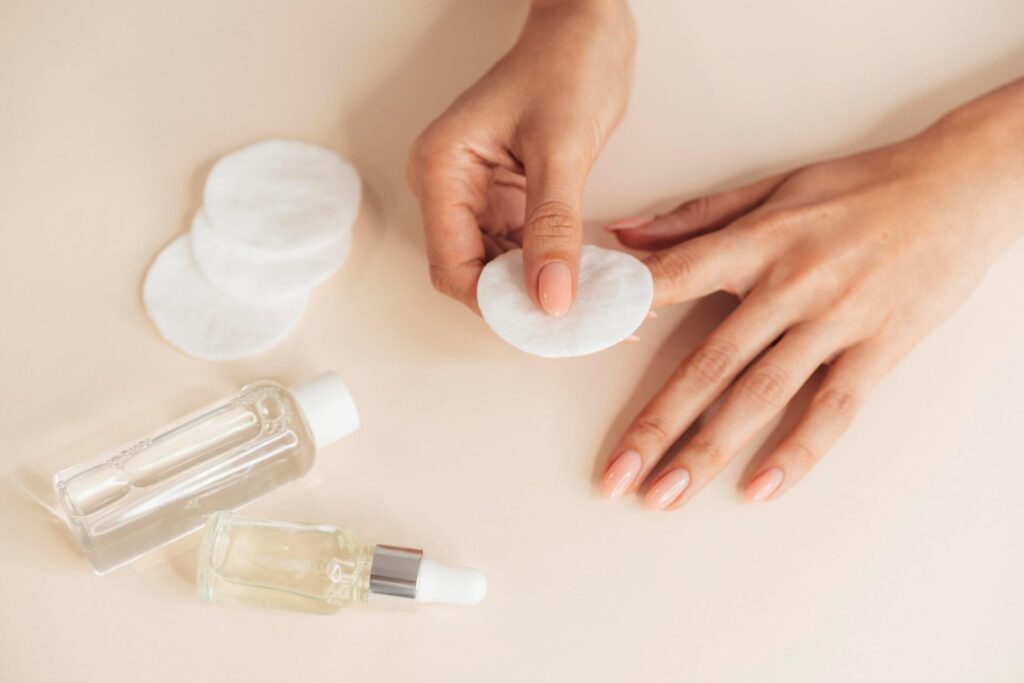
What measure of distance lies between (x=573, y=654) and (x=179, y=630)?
1.31 feet

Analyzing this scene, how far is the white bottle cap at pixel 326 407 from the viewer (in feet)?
2.93

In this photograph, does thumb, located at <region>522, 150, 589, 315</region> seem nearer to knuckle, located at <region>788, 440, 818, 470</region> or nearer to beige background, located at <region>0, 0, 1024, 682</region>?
beige background, located at <region>0, 0, 1024, 682</region>

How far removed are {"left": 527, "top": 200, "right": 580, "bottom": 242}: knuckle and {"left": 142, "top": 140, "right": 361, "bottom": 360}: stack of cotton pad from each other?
1.00 feet

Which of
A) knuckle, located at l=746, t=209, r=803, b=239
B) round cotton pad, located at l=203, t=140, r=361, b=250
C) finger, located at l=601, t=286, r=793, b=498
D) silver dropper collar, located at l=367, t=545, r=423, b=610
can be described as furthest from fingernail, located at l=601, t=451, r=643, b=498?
round cotton pad, located at l=203, t=140, r=361, b=250

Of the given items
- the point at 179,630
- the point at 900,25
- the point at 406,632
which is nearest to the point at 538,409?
the point at 406,632

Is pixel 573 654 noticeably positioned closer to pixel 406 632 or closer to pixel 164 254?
pixel 406 632

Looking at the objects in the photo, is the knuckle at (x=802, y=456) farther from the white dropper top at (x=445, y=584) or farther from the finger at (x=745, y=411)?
the white dropper top at (x=445, y=584)

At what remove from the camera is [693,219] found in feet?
3.73

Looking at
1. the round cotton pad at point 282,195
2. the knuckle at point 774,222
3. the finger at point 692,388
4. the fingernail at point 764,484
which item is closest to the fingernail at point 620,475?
the finger at point 692,388

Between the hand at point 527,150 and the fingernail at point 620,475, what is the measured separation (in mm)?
218

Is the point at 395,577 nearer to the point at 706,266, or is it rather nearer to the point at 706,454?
Answer: the point at 706,454

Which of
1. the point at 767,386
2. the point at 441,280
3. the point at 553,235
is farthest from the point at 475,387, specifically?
the point at 767,386

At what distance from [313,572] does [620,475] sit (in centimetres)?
34

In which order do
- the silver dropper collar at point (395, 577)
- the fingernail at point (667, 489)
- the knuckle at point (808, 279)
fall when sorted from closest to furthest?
the silver dropper collar at point (395, 577), the fingernail at point (667, 489), the knuckle at point (808, 279)
